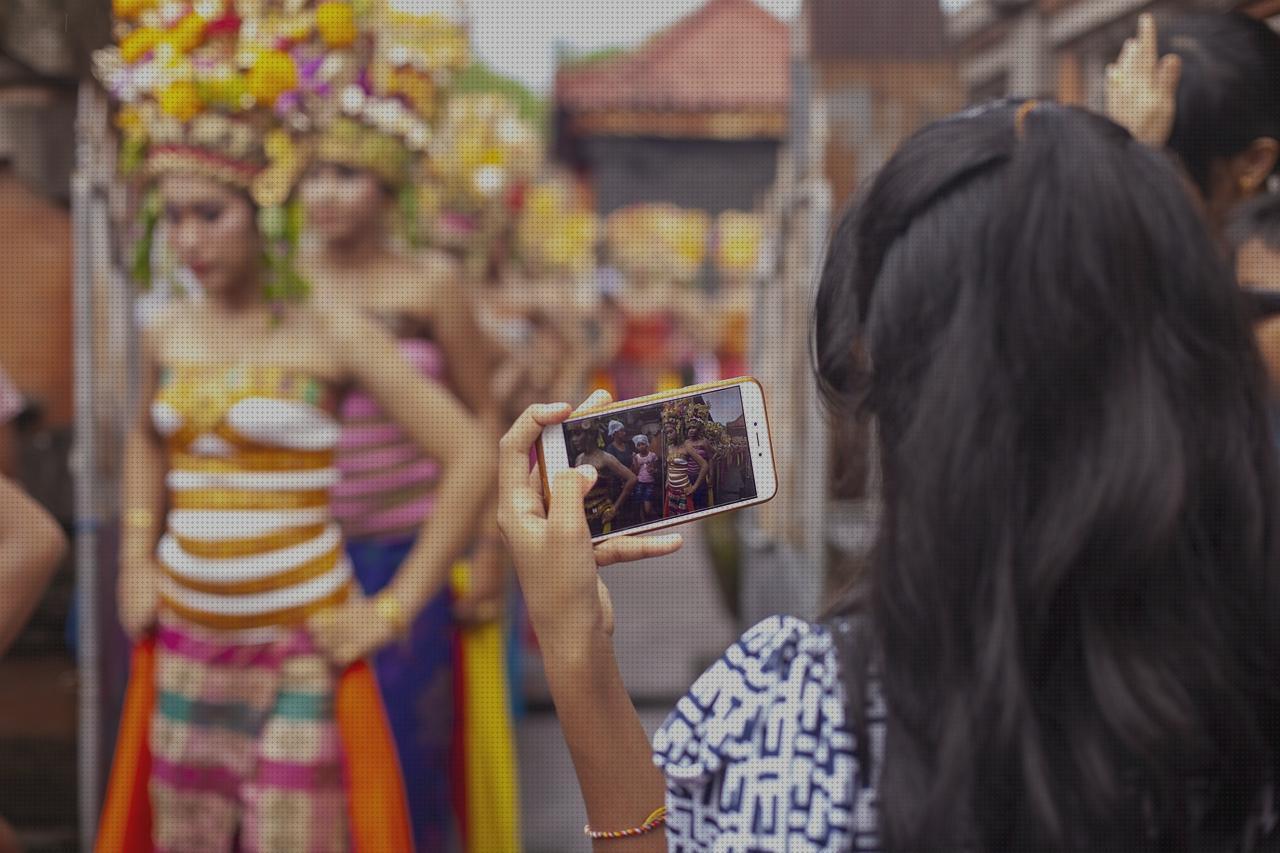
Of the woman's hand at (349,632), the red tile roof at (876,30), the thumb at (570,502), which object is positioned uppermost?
the red tile roof at (876,30)

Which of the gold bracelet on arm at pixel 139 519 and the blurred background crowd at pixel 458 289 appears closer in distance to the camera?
the gold bracelet on arm at pixel 139 519

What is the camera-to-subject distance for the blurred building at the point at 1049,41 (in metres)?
2.67

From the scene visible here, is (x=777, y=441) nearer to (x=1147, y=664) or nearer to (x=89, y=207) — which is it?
(x=89, y=207)

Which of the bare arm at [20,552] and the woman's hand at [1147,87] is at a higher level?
the woman's hand at [1147,87]

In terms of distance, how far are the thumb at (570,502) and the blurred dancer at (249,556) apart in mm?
1240

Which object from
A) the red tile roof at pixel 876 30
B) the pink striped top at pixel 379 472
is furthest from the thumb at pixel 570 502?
the red tile roof at pixel 876 30

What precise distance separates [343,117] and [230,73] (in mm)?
614

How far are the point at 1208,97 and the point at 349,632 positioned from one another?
1.67 meters

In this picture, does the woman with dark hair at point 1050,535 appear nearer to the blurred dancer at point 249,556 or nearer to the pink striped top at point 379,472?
the blurred dancer at point 249,556

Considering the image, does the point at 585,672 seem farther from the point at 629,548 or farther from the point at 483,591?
the point at 483,591

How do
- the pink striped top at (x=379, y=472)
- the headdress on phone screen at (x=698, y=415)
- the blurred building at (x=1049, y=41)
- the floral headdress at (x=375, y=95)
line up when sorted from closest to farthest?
the headdress on phone screen at (x=698, y=415)
the blurred building at (x=1049, y=41)
the floral headdress at (x=375, y=95)
the pink striped top at (x=379, y=472)

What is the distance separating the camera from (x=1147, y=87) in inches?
76.4

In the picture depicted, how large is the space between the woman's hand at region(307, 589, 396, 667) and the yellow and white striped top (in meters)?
0.06

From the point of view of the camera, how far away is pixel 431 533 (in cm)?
226
